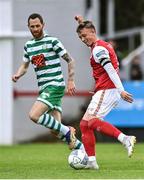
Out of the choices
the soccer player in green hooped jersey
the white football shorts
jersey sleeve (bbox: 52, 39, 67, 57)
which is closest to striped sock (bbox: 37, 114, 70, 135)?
the soccer player in green hooped jersey

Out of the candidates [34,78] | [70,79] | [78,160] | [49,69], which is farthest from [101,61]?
[34,78]

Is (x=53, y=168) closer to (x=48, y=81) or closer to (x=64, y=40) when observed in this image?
(x=48, y=81)

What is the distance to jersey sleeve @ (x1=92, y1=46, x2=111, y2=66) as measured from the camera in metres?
13.7

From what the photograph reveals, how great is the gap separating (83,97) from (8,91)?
380 cm

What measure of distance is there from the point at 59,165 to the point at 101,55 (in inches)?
89.5

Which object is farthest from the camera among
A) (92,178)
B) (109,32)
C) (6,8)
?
(109,32)

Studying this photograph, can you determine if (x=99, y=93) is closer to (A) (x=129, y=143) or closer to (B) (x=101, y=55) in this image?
(B) (x=101, y=55)

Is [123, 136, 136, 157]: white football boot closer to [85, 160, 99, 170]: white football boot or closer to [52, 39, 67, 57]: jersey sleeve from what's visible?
[85, 160, 99, 170]: white football boot

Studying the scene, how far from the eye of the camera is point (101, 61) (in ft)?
45.2

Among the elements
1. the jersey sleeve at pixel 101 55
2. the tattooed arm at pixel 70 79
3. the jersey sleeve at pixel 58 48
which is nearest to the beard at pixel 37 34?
the jersey sleeve at pixel 58 48

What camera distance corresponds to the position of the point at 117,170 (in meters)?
13.8

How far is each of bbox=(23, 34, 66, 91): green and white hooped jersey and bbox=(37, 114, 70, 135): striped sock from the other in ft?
1.71

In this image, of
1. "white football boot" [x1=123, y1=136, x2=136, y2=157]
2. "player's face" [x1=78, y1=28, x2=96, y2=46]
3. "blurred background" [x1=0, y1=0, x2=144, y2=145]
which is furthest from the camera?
"blurred background" [x1=0, y1=0, x2=144, y2=145]

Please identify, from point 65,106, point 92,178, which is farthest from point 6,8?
point 92,178
